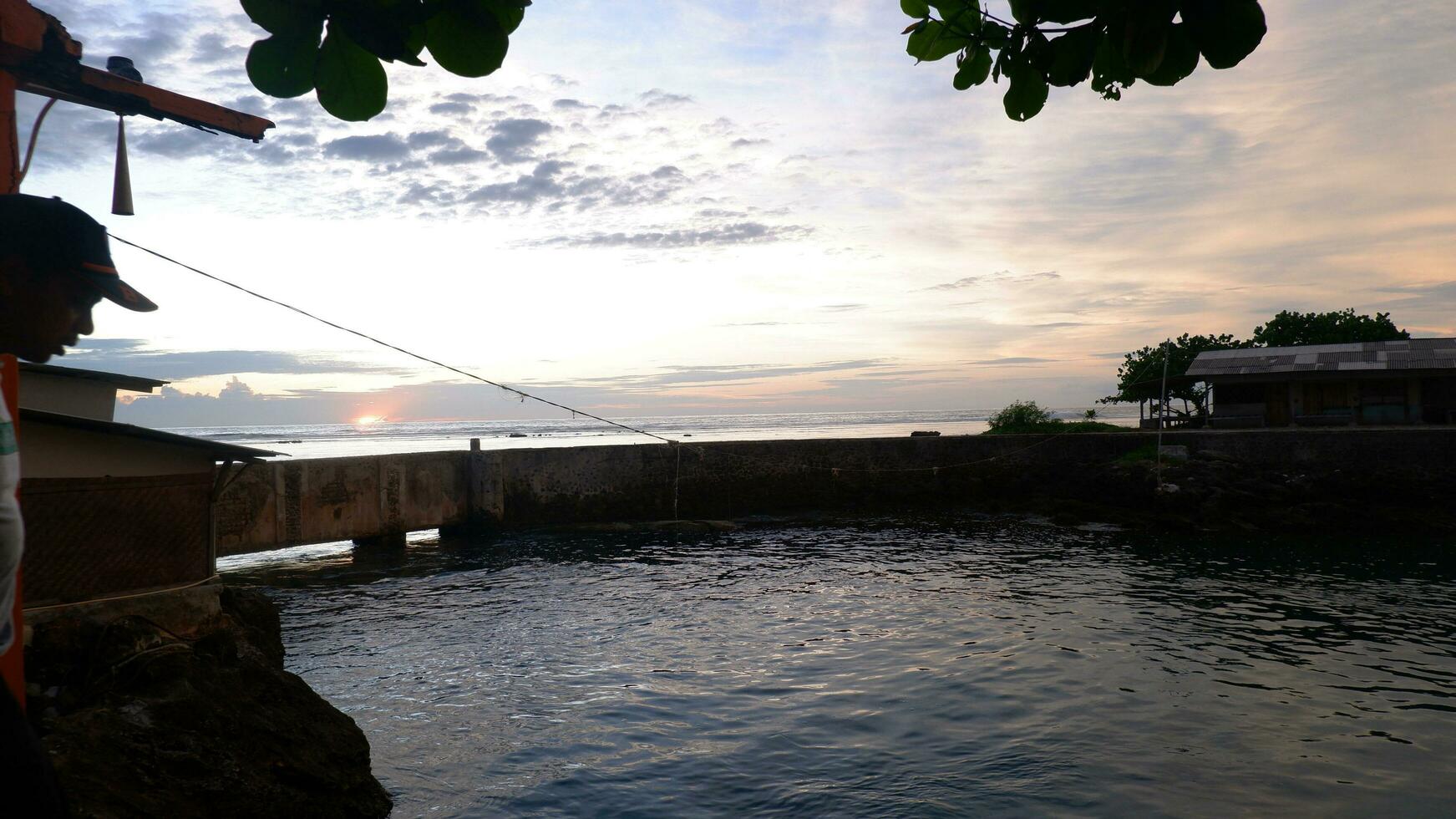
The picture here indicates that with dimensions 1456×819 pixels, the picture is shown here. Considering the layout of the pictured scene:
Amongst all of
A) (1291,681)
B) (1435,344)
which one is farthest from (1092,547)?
(1435,344)

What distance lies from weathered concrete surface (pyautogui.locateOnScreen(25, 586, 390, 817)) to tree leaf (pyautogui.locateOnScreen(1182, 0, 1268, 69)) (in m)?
6.20

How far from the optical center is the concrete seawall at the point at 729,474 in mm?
18156

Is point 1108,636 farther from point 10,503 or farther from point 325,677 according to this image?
point 10,503

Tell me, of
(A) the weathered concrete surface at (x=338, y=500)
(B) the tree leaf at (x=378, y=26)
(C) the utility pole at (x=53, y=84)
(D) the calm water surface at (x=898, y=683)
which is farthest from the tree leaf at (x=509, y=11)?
(A) the weathered concrete surface at (x=338, y=500)

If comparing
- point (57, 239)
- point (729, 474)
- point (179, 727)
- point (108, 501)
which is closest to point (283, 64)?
point (57, 239)

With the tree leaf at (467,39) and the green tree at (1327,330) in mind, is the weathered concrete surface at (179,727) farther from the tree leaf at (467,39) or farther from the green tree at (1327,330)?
the green tree at (1327,330)

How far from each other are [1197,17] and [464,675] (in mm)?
9681

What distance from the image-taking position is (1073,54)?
2264 mm

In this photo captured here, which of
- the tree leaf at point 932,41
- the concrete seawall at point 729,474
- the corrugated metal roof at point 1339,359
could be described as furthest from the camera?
the corrugated metal roof at point 1339,359

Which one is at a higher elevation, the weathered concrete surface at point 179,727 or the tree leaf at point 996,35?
the tree leaf at point 996,35

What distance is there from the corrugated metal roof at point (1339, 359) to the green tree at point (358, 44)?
109ft

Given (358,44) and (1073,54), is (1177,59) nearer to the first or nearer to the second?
(1073,54)

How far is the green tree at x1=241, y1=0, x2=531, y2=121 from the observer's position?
5.81ft

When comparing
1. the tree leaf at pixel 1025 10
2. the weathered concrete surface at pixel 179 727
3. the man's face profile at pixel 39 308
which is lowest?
the weathered concrete surface at pixel 179 727
